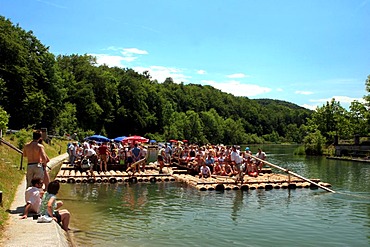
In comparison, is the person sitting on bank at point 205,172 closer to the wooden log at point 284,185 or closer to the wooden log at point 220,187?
the wooden log at point 220,187

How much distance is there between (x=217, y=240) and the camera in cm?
1127

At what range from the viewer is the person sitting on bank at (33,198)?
9703 mm

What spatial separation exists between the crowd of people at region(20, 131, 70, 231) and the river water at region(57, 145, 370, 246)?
1.12 meters

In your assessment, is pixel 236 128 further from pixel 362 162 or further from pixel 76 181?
pixel 76 181

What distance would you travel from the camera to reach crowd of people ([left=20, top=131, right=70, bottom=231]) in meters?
9.23

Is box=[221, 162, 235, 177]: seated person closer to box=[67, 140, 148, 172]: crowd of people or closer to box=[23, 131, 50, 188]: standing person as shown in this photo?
box=[67, 140, 148, 172]: crowd of people

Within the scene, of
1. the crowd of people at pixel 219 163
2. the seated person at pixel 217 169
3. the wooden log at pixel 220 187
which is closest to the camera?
the wooden log at pixel 220 187

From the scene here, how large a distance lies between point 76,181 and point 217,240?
11.9 m

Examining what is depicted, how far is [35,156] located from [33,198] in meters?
1.52

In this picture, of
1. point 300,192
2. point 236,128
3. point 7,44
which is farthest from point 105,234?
point 236,128

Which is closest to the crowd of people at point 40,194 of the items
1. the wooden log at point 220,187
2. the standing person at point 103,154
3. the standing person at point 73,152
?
the wooden log at point 220,187

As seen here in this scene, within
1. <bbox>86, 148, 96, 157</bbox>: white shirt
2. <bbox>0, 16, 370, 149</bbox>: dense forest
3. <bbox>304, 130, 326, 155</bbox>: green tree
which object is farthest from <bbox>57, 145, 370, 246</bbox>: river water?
<bbox>304, 130, 326, 155</bbox>: green tree

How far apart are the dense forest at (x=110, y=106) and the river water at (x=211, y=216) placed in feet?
51.2

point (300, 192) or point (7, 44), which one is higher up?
point (7, 44)
